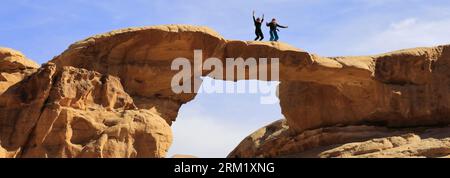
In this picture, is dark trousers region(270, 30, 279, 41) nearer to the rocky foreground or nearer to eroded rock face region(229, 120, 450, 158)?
the rocky foreground

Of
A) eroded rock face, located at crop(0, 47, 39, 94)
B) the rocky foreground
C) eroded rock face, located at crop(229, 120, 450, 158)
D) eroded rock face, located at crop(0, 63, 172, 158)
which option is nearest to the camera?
eroded rock face, located at crop(0, 63, 172, 158)

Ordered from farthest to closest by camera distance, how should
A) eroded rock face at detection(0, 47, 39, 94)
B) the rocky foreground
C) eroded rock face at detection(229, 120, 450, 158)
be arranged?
eroded rock face at detection(229, 120, 450, 158)
eroded rock face at detection(0, 47, 39, 94)
the rocky foreground

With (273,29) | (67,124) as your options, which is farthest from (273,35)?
(67,124)

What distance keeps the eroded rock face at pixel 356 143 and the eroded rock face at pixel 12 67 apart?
10898 millimetres

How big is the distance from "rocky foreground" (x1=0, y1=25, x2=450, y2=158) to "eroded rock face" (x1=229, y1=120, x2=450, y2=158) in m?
0.05

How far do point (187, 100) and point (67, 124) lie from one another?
6598 millimetres

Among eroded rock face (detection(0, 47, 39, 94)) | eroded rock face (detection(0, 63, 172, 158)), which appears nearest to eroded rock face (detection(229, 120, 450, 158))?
eroded rock face (detection(0, 63, 172, 158))

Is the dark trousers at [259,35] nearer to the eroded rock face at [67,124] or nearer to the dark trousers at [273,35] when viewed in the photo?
the dark trousers at [273,35]

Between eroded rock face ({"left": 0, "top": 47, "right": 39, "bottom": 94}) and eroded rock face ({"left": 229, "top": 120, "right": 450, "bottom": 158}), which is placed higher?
eroded rock face ({"left": 0, "top": 47, "right": 39, "bottom": 94})

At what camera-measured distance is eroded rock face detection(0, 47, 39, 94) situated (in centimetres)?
2506

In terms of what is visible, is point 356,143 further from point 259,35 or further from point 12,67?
point 12,67
